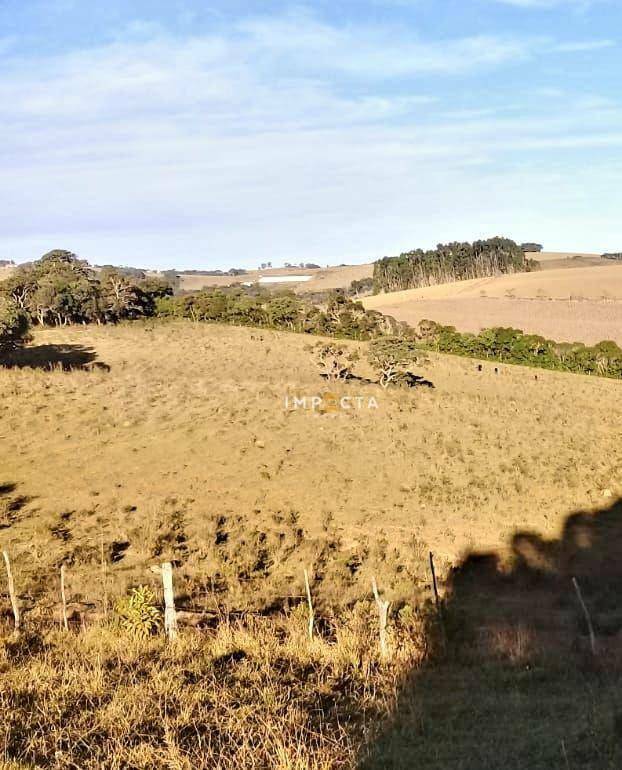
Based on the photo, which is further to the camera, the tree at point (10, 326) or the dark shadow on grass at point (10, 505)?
the tree at point (10, 326)

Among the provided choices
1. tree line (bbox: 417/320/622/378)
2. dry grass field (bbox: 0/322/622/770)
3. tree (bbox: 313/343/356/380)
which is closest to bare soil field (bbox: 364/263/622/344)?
tree line (bbox: 417/320/622/378)

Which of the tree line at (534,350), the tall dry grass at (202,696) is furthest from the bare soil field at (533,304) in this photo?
the tall dry grass at (202,696)

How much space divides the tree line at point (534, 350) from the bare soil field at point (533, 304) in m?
12.4

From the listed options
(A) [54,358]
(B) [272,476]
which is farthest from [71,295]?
(B) [272,476]

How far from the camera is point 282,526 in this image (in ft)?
63.1

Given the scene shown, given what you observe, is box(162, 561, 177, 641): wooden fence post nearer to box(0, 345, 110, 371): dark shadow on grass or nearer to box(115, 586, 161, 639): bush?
box(115, 586, 161, 639): bush

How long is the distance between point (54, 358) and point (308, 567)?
38137mm

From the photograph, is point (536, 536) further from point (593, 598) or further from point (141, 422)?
point (141, 422)

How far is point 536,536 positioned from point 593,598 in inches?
170

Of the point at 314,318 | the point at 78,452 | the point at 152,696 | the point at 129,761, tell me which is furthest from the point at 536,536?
the point at 314,318

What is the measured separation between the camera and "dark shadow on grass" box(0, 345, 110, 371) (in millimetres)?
44906

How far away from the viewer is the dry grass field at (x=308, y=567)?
24.6 ft

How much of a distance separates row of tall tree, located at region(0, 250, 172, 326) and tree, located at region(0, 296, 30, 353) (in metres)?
15.2

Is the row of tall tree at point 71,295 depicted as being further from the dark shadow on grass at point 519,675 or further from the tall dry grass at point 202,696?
the tall dry grass at point 202,696
